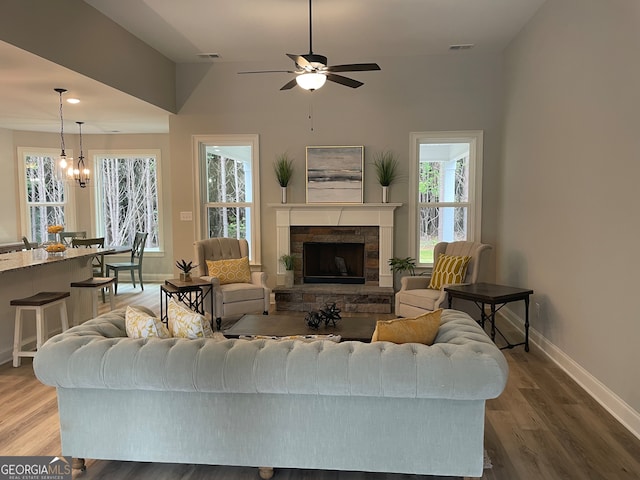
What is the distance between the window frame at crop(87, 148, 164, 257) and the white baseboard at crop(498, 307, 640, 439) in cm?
644

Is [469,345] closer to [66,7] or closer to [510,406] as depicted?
[510,406]

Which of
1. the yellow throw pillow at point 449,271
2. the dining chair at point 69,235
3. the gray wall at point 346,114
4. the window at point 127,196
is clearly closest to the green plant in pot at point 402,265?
the gray wall at point 346,114

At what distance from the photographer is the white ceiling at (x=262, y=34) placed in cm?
439

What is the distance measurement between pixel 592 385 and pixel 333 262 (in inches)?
150

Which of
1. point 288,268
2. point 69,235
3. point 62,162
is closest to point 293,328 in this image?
point 288,268

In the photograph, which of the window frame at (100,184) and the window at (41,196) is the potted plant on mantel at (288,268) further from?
the window at (41,196)

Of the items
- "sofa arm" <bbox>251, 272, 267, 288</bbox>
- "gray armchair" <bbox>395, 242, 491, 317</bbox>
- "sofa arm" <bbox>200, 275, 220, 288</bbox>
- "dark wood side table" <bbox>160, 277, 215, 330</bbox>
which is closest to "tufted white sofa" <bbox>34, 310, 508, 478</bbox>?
"dark wood side table" <bbox>160, 277, 215, 330</bbox>

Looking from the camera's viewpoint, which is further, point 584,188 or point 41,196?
point 41,196

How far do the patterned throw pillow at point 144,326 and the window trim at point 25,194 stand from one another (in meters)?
6.82

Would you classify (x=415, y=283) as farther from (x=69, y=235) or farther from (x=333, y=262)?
(x=69, y=235)

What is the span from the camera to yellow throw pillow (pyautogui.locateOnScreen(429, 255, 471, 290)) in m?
4.99

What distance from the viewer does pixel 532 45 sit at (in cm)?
473

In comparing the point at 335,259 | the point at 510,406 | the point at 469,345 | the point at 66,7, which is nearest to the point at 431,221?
the point at 335,259

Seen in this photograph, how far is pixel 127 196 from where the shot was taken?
834 centimetres
